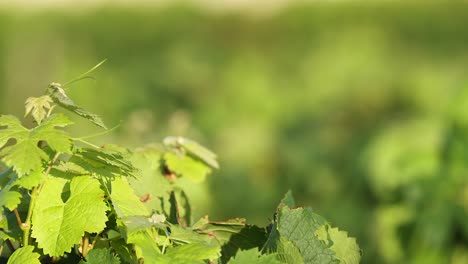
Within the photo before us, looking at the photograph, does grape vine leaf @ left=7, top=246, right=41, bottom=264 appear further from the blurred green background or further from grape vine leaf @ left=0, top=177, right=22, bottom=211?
the blurred green background

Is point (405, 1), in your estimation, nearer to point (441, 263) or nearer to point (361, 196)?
point (361, 196)

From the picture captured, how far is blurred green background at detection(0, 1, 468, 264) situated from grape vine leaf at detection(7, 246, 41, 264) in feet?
9.55

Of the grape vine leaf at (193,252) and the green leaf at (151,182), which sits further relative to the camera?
the green leaf at (151,182)

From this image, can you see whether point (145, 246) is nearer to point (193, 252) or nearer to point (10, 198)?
point (193, 252)

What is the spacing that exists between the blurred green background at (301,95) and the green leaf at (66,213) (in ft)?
9.40

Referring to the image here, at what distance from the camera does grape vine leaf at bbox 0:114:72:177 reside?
Result: 1.47m

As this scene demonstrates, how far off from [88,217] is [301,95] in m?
7.01

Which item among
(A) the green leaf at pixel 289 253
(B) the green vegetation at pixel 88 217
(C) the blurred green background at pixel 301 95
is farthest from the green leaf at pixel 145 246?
(C) the blurred green background at pixel 301 95

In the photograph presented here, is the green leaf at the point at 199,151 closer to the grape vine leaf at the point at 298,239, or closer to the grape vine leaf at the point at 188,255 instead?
the grape vine leaf at the point at 298,239

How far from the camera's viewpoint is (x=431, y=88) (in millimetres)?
7996

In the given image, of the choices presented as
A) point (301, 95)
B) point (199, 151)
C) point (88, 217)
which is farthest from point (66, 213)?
point (301, 95)

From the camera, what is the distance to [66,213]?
1573mm

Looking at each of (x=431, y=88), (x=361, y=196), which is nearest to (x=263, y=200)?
(x=361, y=196)

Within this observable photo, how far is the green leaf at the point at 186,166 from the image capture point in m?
2.18
